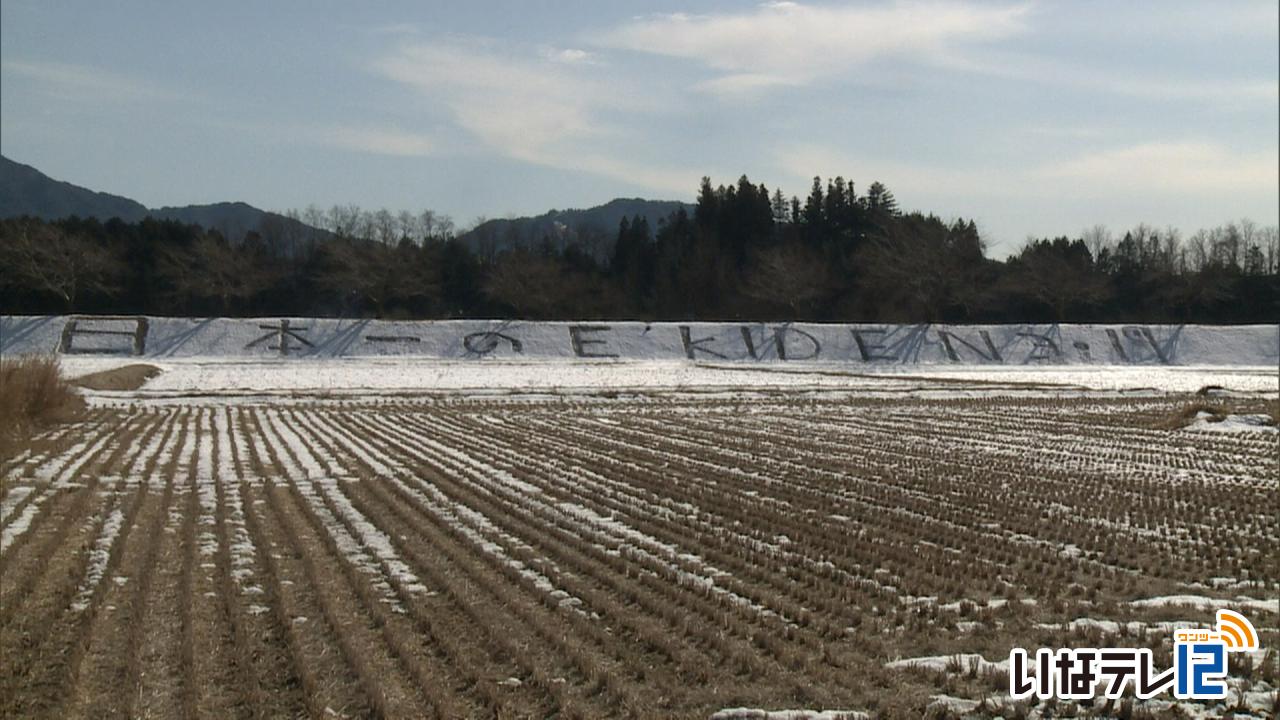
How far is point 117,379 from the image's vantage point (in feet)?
136

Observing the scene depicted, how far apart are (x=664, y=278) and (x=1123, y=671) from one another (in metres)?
84.9

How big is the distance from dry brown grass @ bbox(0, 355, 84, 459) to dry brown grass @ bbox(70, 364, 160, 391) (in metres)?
10.3

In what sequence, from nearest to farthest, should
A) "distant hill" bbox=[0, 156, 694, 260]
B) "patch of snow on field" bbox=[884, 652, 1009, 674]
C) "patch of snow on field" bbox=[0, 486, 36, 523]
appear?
"patch of snow on field" bbox=[884, 652, 1009, 674] → "patch of snow on field" bbox=[0, 486, 36, 523] → "distant hill" bbox=[0, 156, 694, 260]

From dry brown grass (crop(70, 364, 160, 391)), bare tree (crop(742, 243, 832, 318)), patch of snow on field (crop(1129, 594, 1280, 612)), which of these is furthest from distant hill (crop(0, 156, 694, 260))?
patch of snow on field (crop(1129, 594, 1280, 612))

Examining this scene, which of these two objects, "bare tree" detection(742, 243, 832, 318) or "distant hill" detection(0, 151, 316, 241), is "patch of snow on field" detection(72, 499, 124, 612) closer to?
"bare tree" detection(742, 243, 832, 318)

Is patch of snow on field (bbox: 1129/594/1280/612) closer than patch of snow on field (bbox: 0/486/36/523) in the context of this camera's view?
Yes

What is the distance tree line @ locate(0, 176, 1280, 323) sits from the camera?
75.9 meters

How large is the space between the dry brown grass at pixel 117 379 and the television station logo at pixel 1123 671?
38.7m

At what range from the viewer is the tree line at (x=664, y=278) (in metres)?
75.9

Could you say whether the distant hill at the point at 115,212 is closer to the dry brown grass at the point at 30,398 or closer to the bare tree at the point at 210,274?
the bare tree at the point at 210,274

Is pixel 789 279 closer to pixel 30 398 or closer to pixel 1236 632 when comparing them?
pixel 30 398

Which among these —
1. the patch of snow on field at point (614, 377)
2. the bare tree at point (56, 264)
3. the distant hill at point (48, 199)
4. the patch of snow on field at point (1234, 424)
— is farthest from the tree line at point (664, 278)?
the patch of snow on field at point (1234, 424)

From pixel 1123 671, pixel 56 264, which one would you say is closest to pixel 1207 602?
pixel 1123 671

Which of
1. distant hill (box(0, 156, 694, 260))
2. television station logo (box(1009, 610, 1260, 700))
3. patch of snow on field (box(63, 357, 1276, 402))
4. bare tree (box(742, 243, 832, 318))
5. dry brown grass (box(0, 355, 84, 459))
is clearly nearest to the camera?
television station logo (box(1009, 610, 1260, 700))
